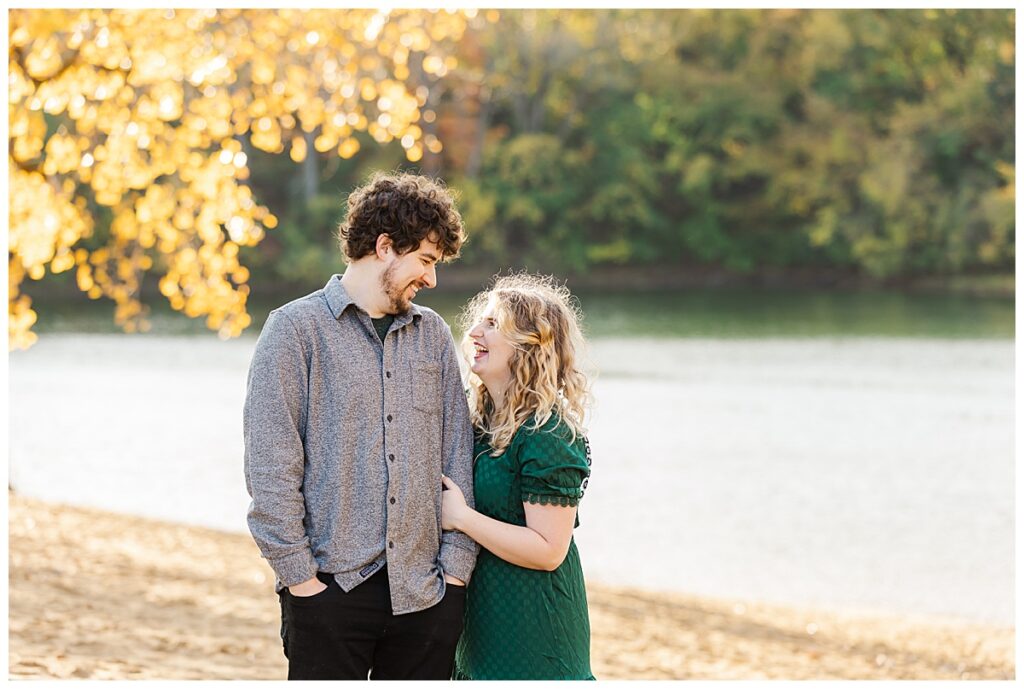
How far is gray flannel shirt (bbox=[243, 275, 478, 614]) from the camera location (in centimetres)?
263

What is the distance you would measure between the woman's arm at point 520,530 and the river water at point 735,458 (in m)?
6.77

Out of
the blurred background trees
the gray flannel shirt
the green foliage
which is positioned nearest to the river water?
the gray flannel shirt

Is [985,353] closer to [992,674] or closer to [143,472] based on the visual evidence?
[143,472]

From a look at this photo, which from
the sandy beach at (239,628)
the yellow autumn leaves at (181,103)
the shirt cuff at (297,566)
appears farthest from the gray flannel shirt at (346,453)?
the yellow autumn leaves at (181,103)

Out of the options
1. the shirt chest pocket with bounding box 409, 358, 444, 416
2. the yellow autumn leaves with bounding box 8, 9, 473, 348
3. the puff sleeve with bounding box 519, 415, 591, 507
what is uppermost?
the yellow autumn leaves with bounding box 8, 9, 473, 348

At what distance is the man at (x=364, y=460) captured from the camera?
8.68ft

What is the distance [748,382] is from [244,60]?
14.8 meters

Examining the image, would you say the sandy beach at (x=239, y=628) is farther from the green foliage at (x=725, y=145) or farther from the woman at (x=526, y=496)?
the green foliage at (x=725, y=145)

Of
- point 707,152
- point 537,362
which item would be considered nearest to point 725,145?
point 707,152

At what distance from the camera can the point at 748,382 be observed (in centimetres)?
2139

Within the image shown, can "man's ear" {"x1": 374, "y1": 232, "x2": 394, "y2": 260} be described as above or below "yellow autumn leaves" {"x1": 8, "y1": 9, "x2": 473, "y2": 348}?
below

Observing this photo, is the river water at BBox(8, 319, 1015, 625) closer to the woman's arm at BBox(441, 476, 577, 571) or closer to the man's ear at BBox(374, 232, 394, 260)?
the woman's arm at BBox(441, 476, 577, 571)

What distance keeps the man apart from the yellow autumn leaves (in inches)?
169

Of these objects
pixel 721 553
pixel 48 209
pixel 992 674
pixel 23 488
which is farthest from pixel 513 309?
pixel 23 488
